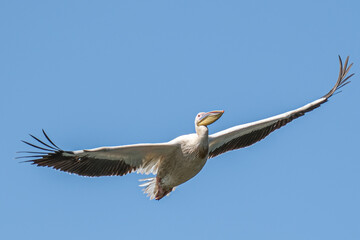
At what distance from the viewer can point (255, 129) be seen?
12.2 meters

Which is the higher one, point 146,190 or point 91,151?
point 91,151

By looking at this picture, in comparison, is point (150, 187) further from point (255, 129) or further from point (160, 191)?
point (255, 129)

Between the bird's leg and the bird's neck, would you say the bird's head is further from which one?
the bird's leg

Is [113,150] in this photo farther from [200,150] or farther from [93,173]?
[200,150]

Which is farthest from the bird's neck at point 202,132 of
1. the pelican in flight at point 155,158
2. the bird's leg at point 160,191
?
the bird's leg at point 160,191

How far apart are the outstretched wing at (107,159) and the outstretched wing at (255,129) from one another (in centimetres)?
113

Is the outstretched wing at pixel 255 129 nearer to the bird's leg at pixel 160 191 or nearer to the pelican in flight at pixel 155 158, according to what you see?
the pelican in flight at pixel 155 158

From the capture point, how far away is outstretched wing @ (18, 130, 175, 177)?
10562 millimetres

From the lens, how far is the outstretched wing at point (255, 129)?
11922 millimetres

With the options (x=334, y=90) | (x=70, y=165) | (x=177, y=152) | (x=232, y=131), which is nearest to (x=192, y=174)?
(x=177, y=152)

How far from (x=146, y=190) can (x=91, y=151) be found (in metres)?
1.60

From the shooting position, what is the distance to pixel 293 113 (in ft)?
40.7

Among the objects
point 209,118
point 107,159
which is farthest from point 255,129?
point 107,159

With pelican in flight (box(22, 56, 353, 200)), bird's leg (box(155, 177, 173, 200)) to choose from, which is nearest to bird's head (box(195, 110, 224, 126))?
pelican in flight (box(22, 56, 353, 200))
